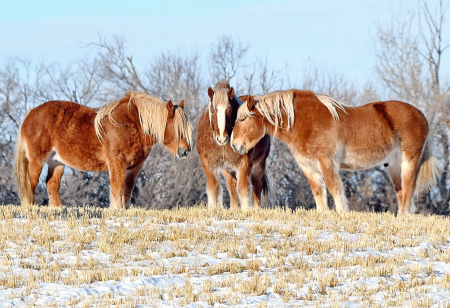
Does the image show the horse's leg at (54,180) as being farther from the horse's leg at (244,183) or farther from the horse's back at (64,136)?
the horse's leg at (244,183)

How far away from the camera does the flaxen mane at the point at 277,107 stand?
33.8ft

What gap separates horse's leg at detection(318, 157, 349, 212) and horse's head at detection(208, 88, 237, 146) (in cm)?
167

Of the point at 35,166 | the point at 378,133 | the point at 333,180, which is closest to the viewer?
the point at 333,180

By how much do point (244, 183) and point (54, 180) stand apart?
382 cm

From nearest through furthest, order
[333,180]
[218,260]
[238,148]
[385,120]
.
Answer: [218,260] → [333,180] → [238,148] → [385,120]

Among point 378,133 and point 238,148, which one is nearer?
point 238,148

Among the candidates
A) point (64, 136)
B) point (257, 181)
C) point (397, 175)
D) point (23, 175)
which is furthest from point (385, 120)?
point (23, 175)

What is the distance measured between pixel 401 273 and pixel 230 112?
515 cm

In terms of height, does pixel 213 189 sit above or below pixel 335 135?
below

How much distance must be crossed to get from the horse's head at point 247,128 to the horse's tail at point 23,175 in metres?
3.92

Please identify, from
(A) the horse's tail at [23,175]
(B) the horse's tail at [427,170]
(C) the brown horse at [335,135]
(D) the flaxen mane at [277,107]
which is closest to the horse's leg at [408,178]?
(C) the brown horse at [335,135]

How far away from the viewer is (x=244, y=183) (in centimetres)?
1036

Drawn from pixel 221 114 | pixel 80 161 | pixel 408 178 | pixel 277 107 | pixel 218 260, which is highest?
pixel 277 107

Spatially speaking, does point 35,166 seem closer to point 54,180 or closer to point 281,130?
point 54,180
